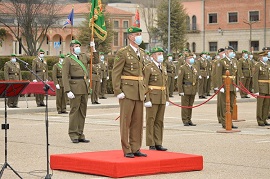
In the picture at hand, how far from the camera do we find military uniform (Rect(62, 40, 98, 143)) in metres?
16.2

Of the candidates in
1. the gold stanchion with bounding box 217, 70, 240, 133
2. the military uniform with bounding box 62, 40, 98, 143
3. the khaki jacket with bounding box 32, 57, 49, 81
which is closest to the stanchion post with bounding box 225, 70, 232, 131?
the gold stanchion with bounding box 217, 70, 240, 133

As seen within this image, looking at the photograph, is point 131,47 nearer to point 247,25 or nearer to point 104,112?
point 104,112

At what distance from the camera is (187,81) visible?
68.0ft

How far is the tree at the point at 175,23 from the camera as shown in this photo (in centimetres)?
8181

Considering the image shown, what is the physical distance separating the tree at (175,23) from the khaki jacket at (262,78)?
61.4m

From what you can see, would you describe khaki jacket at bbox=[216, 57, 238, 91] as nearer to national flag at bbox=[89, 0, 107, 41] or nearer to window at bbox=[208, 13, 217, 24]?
national flag at bbox=[89, 0, 107, 41]

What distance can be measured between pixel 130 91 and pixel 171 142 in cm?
398

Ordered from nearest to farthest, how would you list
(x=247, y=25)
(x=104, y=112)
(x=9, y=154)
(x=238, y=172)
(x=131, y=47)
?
(x=238, y=172)
(x=131, y=47)
(x=9, y=154)
(x=104, y=112)
(x=247, y=25)

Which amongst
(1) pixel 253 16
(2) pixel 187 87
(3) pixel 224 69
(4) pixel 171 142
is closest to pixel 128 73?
(4) pixel 171 142

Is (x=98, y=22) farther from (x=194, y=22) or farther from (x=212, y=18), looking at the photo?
(x=194, y=22)

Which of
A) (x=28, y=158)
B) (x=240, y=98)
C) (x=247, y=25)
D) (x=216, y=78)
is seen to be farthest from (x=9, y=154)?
(x=247, y=25)

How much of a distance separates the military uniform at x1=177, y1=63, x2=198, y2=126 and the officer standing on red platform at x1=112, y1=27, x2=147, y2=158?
309 inches

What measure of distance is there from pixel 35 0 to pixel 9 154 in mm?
55591

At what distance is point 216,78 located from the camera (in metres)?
20.2
